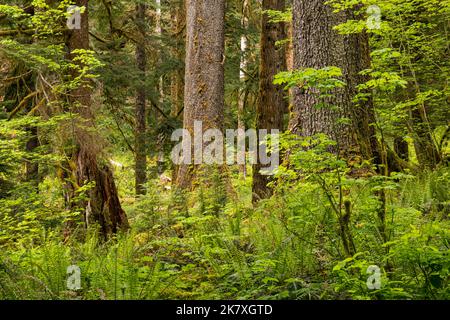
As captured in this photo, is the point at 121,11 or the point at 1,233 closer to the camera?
the point at 1,233

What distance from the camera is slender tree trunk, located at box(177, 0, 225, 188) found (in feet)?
Answer: 29.8

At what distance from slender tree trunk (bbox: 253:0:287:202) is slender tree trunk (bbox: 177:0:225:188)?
2351mm

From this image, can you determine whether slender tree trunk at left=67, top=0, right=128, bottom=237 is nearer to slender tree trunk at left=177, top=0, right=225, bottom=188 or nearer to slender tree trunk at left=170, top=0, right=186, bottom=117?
slender tree trunk at left=177, top=0, right=225, bottom=188

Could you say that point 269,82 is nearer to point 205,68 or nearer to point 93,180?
point 205,68

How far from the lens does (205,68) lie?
30.0 feet

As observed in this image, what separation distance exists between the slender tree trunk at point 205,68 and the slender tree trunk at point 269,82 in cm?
235

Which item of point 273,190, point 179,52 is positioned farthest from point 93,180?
point 179,52

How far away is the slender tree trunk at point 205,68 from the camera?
9.07m

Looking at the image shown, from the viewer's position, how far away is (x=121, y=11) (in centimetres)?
1435

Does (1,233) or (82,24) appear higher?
(82,24)

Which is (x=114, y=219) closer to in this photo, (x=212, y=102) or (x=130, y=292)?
(x=212, y=102)

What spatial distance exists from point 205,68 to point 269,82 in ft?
8.80

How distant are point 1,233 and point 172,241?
2.23 meters
